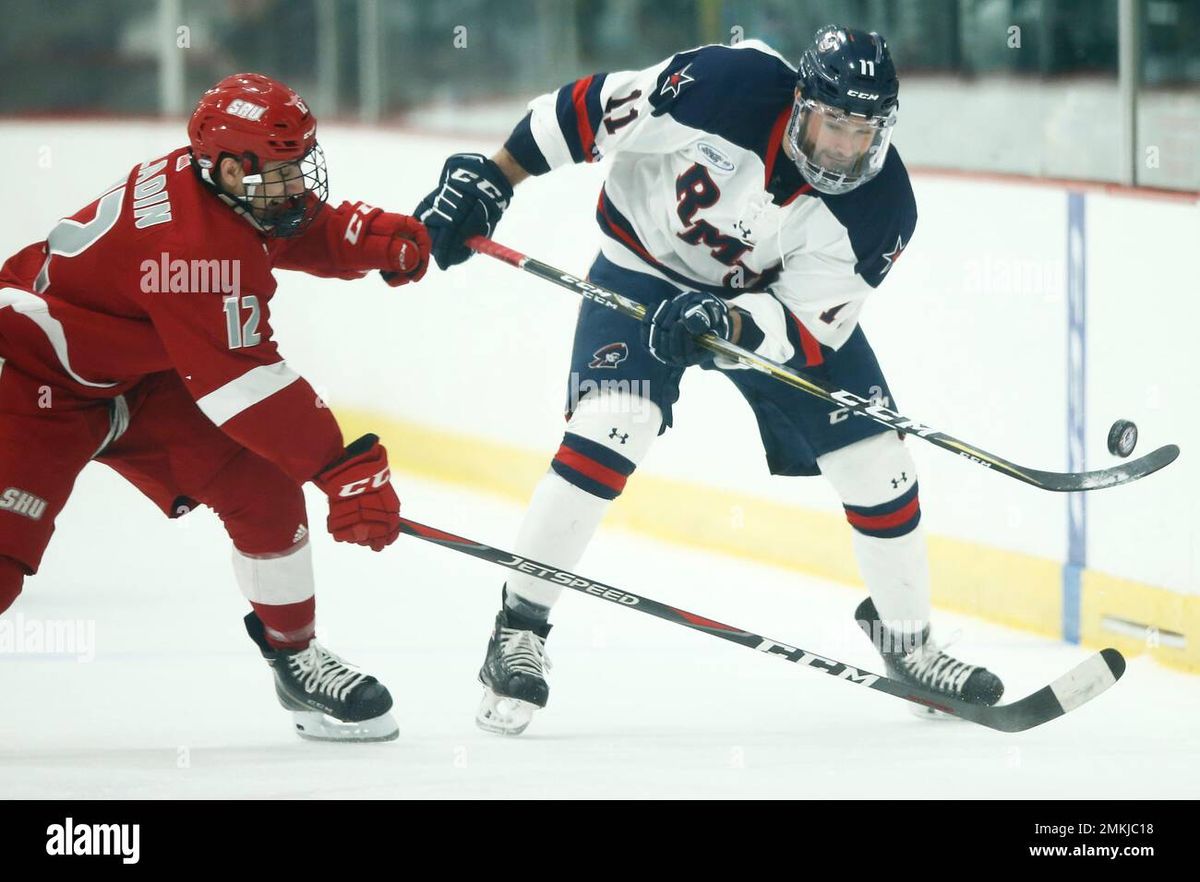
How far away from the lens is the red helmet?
2701 millimetres

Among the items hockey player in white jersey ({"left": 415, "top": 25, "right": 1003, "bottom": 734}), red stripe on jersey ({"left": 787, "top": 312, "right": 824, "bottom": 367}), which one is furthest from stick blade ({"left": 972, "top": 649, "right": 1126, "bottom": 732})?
red stripe on jersey ({"left": 787, "top": 312, "right": 824, "bottom": 367})

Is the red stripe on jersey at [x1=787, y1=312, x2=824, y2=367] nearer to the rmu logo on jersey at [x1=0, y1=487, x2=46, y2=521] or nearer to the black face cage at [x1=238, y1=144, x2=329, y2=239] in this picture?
the black face cage at [x1=238, y1=144, x2=329, y2=239]

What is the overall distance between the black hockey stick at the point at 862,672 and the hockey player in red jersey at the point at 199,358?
0.77 ft

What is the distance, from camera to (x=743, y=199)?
3107mm

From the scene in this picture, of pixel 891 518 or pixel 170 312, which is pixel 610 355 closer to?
pixel 891 518

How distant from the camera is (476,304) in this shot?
5.07 meters

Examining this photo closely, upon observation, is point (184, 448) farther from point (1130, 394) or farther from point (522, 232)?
point (522, 232)

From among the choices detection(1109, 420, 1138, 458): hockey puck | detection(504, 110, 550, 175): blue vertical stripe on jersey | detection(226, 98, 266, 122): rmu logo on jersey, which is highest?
detection(226, 98, 266, 122): rmu logo on jersey

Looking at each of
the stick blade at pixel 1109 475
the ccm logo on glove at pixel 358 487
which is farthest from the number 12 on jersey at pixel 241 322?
the stick blade at pixel 1109 475

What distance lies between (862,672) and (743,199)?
793mm

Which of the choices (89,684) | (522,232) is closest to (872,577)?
(89,684)

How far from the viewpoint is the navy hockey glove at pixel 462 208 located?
3215 mm

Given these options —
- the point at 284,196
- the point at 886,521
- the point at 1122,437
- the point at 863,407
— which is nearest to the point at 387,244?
the point at 284,196

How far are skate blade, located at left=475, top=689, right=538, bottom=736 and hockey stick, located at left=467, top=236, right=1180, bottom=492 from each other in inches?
26.3
